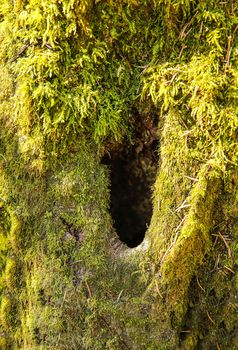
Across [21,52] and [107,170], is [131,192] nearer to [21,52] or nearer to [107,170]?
[107,170]

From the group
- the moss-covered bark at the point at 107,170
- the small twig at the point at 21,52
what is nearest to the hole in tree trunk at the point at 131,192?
the moss-covered bark at the point at 107,170

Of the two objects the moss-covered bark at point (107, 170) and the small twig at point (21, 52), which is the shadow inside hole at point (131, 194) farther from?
the small twig at point (21, 52)

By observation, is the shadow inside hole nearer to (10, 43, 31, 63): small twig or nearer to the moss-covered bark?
the moss-covered bark

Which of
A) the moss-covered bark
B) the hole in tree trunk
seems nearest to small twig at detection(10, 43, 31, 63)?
the moss-covered bark

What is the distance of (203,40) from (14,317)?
1529mm

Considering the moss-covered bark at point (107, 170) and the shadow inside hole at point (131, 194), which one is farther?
the shadow inside hole at point (131, 194)

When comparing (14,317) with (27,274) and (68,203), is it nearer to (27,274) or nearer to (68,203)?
(27,274)

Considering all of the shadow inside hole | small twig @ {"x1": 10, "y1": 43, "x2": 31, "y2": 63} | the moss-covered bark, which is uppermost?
small twig @ {"x1": 10, "y1": 43, "x2": 31, "y2": 63}

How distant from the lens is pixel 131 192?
2725 mm

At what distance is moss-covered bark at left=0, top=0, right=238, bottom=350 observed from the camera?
1.64 metres

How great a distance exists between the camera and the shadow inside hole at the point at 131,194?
8.18 feet

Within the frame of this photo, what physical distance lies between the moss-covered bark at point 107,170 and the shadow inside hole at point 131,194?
59cm

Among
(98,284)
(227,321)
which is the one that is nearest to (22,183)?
(98,284)

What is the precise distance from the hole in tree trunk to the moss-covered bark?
0.51 metres
